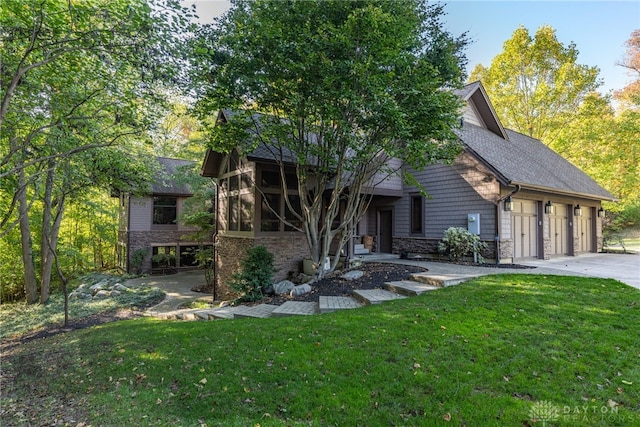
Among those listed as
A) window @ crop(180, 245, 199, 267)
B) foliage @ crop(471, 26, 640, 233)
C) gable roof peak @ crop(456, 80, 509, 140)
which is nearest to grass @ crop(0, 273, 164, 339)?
window @ crop(180, 245, 199, 267)

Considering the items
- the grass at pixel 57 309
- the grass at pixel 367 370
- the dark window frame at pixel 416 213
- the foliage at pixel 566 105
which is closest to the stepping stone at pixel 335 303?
the grass at pixel 367 370

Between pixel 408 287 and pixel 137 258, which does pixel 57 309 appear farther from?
pixel 408 287

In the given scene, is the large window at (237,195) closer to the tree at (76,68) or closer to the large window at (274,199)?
the large window at (274,199)

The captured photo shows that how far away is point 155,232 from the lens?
720 inches

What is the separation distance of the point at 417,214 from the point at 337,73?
777 cm

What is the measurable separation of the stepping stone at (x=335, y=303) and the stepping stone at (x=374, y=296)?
0.15 m

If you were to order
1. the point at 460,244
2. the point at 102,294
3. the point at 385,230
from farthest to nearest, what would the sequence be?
the point at 385,230
the point at 102,294
the point at 460,244

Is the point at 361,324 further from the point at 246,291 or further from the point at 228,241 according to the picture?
the point at 228,241

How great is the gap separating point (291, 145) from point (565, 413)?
6.80m

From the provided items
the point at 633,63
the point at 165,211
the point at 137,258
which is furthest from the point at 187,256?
the point at 633,63

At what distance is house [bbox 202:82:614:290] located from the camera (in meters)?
10.4

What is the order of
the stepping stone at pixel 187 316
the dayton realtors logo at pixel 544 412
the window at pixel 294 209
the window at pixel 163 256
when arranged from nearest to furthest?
the dayton realtors logo at pixel 544 412 → the stepping stone at pixel 187 316 → the window at pixel 294 209 → the window at pixel 163 256

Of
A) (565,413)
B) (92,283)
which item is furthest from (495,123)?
(92,283)

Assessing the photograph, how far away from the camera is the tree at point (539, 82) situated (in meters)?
19.8
